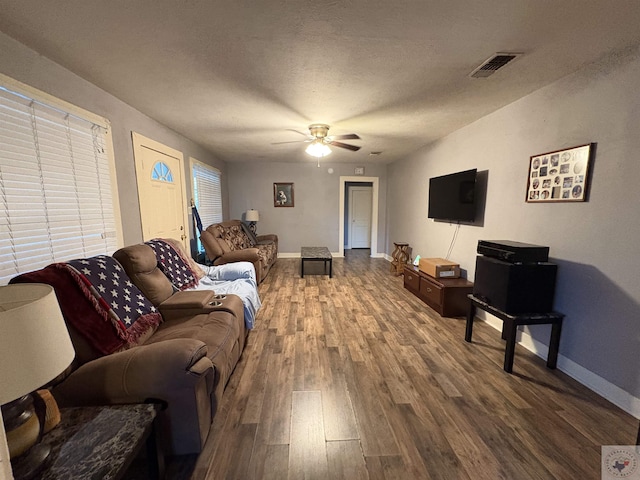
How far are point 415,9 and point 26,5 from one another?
75.5 inches

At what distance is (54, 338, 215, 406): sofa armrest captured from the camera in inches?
46.4

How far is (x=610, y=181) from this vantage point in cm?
172

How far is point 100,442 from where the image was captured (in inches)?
36.8

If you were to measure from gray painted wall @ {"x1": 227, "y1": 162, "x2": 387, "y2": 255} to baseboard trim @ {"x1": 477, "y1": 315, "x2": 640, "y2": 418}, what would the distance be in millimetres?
4133

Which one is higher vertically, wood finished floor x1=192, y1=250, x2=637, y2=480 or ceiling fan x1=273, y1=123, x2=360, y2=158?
ceiling fan x1=273, y1=123, x2=360, y2=158

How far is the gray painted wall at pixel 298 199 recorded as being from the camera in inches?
232

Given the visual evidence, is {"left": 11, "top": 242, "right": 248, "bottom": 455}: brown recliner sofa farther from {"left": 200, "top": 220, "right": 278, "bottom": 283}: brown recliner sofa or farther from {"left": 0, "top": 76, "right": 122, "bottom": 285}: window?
{"left": 200, "top": 220, "right": 278, "bottom": 283}: brown recliner sofa

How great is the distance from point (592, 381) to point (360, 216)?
6.09m

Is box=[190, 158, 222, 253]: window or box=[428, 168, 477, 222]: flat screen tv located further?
box=[190, 158, 222, 253]: window

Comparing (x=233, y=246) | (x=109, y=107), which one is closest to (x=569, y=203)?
(x=109, y=107)

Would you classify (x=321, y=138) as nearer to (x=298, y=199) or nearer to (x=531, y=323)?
(x=531, y=323)

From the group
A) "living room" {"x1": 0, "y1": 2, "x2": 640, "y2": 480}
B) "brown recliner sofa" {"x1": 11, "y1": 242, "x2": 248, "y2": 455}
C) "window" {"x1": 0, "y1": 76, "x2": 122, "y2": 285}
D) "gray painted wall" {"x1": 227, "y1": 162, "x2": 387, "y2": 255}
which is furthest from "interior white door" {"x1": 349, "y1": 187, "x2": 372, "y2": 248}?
"brown recliner sofa" {"x1": 11, "y1": 242, "x2": 248, "y2": 455}

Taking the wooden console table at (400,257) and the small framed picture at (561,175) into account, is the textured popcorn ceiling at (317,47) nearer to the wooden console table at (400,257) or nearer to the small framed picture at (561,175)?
the small framed picture at (561,175)

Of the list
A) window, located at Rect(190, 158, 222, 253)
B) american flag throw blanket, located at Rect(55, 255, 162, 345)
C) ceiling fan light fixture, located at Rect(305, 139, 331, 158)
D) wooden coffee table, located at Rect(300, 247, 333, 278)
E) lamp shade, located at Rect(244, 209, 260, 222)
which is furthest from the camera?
lamp shade, located at Rect(244, 209, 260, 222)
